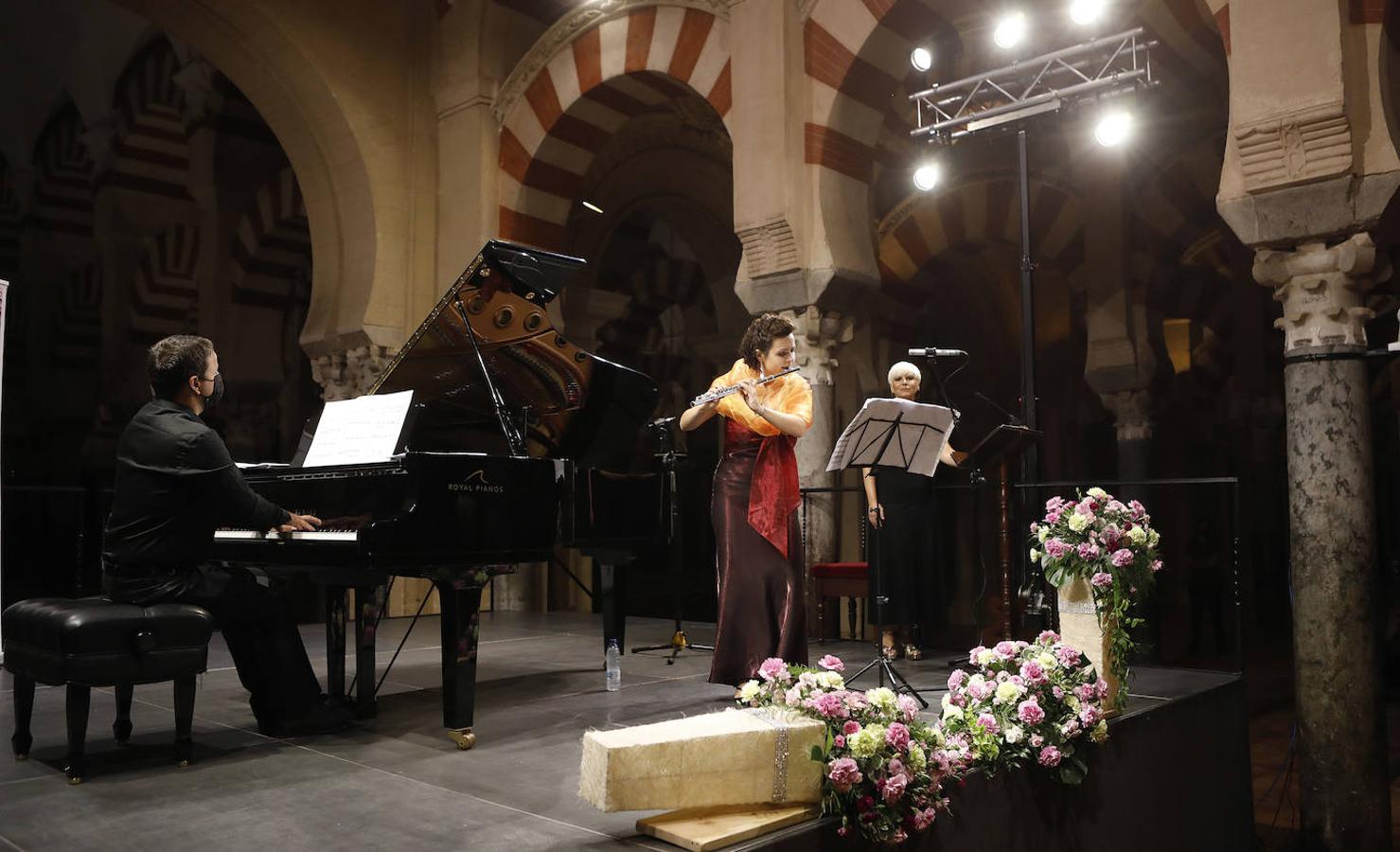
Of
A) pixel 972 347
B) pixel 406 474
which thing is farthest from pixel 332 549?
pixel 972 347

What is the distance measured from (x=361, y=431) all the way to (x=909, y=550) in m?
2.91

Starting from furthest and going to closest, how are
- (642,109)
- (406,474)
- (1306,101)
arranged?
(642,109) → (1306,101) → (406,474)

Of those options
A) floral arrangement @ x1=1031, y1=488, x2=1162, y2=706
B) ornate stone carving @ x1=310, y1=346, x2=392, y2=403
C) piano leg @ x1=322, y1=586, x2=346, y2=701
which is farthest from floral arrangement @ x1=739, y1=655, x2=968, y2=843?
ornate stone carving @ x1=310, y1=346, x2=392, y2=403

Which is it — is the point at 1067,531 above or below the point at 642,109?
below

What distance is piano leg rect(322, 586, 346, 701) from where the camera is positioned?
3889 millimetres

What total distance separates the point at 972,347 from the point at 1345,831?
9490mm

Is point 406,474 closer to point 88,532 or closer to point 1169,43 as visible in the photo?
point 1169,43

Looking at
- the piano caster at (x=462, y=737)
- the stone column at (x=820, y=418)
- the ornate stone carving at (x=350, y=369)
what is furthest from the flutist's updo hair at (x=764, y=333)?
the ornate stone carving at (x=350, y=369)

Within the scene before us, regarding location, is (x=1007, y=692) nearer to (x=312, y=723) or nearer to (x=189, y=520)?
(x=312, y=723)

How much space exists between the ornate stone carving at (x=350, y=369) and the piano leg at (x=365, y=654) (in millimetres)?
4768

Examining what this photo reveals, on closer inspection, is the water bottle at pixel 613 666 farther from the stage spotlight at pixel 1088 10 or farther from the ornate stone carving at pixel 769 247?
the stage spotlight at pixel 1088 10

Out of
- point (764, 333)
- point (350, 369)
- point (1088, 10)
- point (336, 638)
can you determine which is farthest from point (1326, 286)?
point (350, 369)

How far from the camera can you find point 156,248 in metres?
11.4

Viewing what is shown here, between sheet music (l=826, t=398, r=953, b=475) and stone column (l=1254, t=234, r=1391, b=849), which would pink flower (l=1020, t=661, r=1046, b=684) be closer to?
sheet music (l=826, t=398, r=953, b=475)
